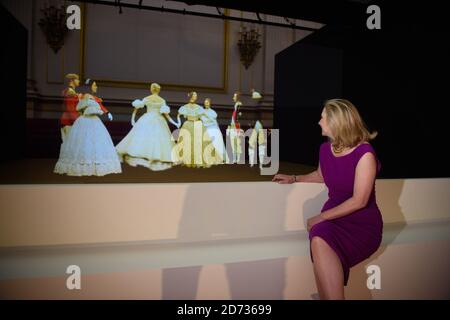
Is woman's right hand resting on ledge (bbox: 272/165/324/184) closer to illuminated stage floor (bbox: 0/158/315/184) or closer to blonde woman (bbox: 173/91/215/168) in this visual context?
illuminated stage floor (bbox: 0/158/315/184)

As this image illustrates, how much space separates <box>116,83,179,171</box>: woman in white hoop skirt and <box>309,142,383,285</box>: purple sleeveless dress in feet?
11.0

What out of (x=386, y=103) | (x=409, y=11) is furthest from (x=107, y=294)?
(x=409, y=11)

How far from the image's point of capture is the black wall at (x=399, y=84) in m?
4.36

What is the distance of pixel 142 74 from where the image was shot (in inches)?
379

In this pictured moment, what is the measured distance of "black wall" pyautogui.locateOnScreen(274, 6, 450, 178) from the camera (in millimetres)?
4355

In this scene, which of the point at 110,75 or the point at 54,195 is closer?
the point at 54,195

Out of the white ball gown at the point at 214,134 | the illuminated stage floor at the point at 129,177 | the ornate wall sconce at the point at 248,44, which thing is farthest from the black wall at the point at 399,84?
the ornate wall sconce at the point at 248,44

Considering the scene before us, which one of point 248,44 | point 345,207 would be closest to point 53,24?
point 248,44

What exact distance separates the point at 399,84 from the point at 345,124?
3.48 metres

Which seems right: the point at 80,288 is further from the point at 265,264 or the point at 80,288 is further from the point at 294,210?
the point at 294,210

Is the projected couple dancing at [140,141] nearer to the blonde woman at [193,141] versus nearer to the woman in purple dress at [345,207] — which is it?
A: the blonde woman at [193,141]

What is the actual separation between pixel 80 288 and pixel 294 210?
5.26 feet

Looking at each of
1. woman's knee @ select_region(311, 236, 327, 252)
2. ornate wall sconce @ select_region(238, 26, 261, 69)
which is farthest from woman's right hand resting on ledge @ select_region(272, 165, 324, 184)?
ornate wall sconce @ select_region(238, 26, 261, 69)

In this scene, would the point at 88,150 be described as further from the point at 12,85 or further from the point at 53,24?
the point at 53,24
